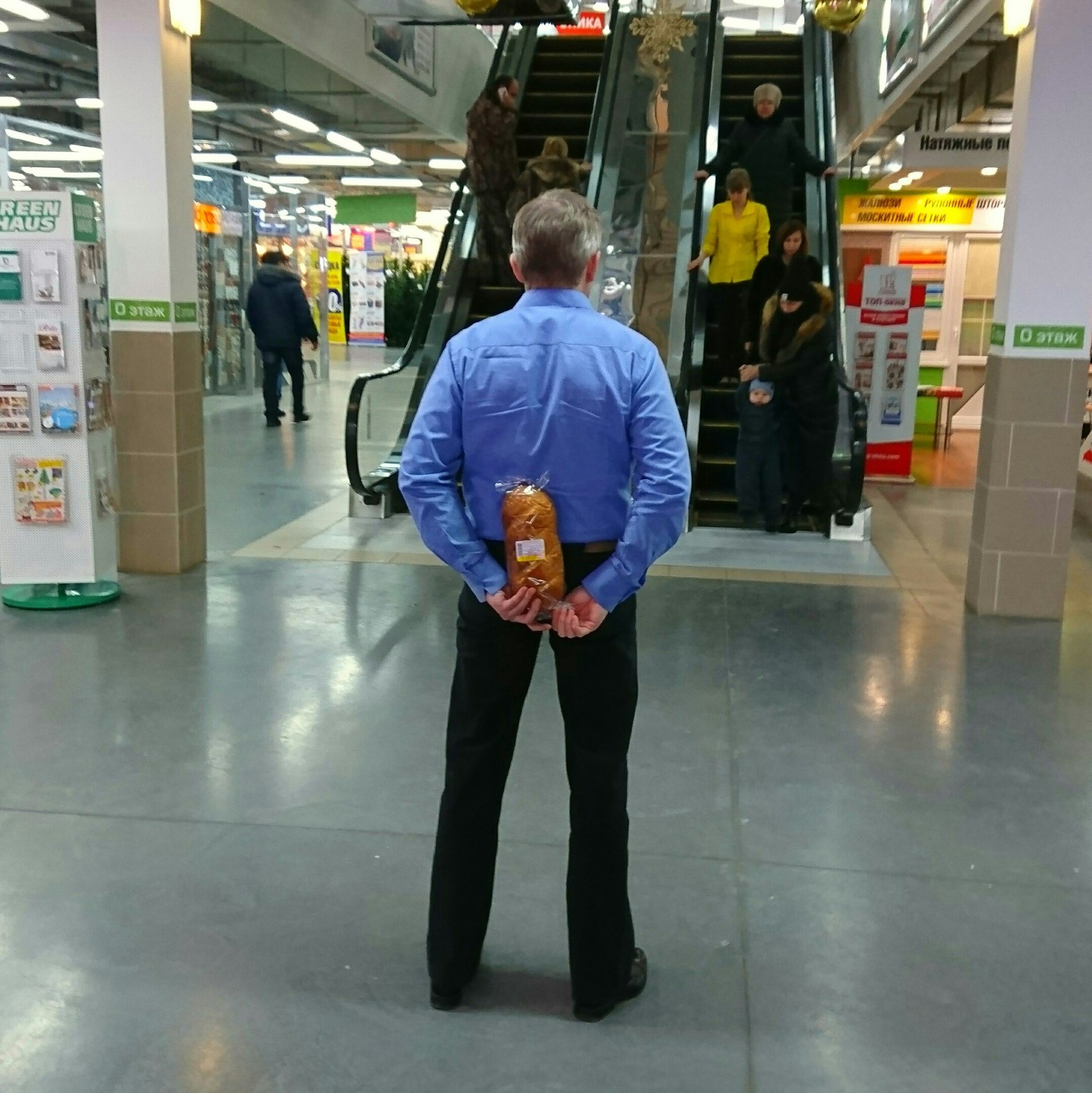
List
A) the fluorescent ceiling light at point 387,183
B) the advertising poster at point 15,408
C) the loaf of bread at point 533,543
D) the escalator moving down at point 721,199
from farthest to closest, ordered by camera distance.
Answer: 1. the fluorescent ceiling light at point 387,183
2. the escalator moving down at point 721,199
3. the advertising poster at point 15,408
4. the loaf of bread at point 533,543

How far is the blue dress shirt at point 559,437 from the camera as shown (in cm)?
231

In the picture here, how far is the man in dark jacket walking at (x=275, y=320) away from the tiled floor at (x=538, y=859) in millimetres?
7189

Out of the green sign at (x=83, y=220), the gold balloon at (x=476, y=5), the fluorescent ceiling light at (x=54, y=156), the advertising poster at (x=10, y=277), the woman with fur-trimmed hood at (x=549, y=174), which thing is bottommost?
the advertising poster at (x=10, y=277)

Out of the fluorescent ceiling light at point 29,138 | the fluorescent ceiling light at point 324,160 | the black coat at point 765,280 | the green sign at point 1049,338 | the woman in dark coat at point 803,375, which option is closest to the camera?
the green sign at point 1049,338

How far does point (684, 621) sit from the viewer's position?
18.5 feet

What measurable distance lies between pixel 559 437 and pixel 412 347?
6.92 meters

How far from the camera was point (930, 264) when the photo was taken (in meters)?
13.9

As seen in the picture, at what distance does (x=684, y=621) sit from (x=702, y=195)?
4.93 m

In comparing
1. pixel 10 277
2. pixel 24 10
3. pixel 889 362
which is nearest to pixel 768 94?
pixel 889 362

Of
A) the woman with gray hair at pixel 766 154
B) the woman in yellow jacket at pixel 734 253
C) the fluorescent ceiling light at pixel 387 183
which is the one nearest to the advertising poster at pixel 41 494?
the woman in yellow jacket at pixel 734 253

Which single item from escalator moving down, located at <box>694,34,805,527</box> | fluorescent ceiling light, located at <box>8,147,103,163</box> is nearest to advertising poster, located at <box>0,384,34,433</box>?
escalator moving down, located at <box>694,34,805,527</box>

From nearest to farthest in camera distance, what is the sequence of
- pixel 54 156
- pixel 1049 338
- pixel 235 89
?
pixel 1049 338, pixel 235 89, pixel 54 156

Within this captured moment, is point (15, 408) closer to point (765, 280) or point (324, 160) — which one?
point (765, 280)

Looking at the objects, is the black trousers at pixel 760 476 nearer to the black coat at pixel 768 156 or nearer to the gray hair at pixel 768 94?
the black coat at pixel 768 156
